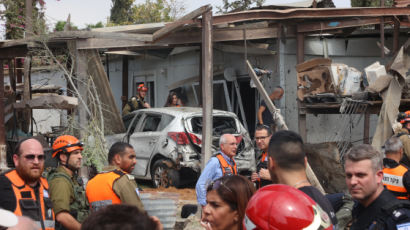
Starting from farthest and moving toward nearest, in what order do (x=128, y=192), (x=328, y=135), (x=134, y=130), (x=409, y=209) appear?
(x=328, y=135)
(x=134, y=130)
(x=128, y=192)
(x=409, y=209)

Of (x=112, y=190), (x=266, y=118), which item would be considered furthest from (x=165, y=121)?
(x=112, y=190)

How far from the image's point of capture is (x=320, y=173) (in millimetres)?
9852

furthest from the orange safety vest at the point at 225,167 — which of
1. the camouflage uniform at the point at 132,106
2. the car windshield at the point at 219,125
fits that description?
the camouflage uniform at the point at 132,106

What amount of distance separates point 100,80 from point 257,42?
424cm

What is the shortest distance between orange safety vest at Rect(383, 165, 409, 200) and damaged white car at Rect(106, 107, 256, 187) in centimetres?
551

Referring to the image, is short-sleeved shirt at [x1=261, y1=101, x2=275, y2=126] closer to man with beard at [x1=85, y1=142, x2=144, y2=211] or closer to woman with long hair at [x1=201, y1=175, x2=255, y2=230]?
man with beard at [x1=85, y1=142, x2=144, y2=211]

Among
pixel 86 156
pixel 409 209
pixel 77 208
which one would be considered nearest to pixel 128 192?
pixel 77 208

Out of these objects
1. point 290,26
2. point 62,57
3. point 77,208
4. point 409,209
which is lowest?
point 77,208

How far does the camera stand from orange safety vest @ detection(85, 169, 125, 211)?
4.37 m

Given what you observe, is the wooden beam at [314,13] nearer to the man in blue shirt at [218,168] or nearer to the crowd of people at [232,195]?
the man in blue shirt at [218,168]

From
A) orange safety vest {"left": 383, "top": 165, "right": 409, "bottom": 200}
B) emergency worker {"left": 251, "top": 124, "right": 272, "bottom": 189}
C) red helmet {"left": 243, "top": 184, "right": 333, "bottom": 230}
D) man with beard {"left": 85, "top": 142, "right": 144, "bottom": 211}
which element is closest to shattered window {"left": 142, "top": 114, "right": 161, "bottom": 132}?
emergency worker {"left": 251, "top": 124, "right": 272, "bottom": 189}

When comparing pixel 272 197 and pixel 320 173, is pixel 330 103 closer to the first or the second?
pixel 320 173

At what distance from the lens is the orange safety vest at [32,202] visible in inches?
150

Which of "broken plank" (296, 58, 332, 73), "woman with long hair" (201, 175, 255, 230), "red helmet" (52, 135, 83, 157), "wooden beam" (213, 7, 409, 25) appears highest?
"wooden beam" (213, 7, 409, 25)
